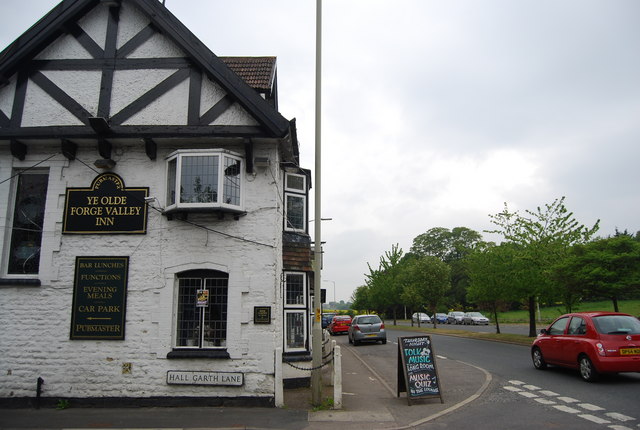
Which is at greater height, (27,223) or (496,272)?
(27,223)

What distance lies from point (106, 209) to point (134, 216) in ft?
2.23

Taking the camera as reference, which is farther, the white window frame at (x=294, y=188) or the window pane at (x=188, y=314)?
the white window frame at (x=294, y=188)

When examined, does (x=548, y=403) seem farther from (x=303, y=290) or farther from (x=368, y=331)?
(x=368, y=331)

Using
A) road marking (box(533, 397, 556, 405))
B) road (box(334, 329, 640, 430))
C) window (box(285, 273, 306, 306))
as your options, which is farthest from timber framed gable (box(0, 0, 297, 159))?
road marking (box(533, 397, 556, 405))

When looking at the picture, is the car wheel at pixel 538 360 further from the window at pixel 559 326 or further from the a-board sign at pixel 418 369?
the a-board sign at pixel 418 369

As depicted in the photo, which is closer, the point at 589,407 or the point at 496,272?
the point at 589,407

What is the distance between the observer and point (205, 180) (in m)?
9.72

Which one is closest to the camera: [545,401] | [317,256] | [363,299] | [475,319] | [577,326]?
[545,401]

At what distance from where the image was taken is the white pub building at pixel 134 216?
9242 mm

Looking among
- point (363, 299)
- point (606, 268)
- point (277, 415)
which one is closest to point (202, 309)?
point (277, 415)

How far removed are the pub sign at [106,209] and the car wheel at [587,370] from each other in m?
10.8

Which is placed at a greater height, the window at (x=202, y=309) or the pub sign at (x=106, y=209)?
the pub sign at (x=106, y=209)

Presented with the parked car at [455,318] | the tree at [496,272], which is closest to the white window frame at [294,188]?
the tree at [496,272]

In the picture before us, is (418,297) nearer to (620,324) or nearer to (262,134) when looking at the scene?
(620,324)
